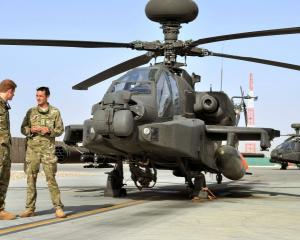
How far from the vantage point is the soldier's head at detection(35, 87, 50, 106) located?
27.5 ft

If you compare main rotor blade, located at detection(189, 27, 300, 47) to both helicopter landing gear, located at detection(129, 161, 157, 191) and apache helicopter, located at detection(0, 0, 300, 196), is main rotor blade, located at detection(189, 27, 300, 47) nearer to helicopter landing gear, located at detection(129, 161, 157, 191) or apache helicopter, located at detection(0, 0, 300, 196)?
apache helicopter, located at detection(0, 0, 300, 196)

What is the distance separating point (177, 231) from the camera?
6.87 meters

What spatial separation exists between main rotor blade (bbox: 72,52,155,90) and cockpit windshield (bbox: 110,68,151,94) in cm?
218

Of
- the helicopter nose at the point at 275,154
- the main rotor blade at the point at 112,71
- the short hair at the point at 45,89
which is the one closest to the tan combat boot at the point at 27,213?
the short hair at the point at 45,89

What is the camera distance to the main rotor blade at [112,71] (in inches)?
558

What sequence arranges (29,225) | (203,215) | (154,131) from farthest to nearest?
1. (154,131)
2. (203,215)
3. (29,225)

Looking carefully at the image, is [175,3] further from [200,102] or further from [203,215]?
[203,215]

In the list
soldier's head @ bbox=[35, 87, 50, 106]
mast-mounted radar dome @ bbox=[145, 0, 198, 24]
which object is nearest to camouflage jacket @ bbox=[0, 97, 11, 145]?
soldier's head @ bbox=[35, 87, 50, 106]

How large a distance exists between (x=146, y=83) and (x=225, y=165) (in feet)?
10.8

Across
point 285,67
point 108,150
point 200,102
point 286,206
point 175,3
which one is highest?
point 175,3

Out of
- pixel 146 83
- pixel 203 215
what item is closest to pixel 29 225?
pixel 203 215

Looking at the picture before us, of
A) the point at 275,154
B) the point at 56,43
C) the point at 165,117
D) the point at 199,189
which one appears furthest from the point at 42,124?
the point at 275,154

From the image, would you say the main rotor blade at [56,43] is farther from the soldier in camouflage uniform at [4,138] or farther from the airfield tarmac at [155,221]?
the soldier in camouflage uniform at [4,138]

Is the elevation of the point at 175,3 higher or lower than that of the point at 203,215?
higher
